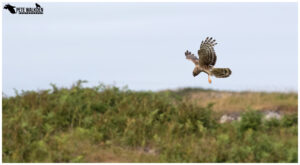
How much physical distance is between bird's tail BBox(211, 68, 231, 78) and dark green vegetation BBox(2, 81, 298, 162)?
1127mm

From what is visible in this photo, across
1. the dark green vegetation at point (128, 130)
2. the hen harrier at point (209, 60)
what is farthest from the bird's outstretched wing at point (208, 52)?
the dark green vegetation at point (128, 130)

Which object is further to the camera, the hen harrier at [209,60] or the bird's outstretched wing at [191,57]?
the bird's outstretched wing at [191,57]

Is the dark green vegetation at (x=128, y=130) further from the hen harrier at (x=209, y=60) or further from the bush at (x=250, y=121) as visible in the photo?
the hen harrier at (x=209, y=60)

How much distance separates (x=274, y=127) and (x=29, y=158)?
6288 millimetres

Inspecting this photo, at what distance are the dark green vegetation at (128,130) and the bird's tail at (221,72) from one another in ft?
3.70

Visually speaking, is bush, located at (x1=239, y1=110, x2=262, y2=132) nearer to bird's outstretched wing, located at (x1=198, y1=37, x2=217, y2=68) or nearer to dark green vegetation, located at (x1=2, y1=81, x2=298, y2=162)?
dark green vegetation, located at (x1=2, y1=81, x2=298, y2=162)

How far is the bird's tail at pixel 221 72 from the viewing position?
12094 millimetres

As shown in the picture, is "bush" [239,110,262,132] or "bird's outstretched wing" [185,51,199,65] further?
"bird's outstretched wing" [185,51,199,65]

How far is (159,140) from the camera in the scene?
36.4 feet

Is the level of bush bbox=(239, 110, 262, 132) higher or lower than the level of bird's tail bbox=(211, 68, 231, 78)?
lower

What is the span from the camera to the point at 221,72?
1213cm

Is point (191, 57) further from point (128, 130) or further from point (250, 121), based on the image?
point (128, 130)

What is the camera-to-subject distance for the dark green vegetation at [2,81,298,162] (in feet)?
34.4

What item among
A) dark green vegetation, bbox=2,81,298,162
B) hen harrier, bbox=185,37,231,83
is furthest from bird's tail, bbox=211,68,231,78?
dark green vegetation, bbox=2,81,298,162
